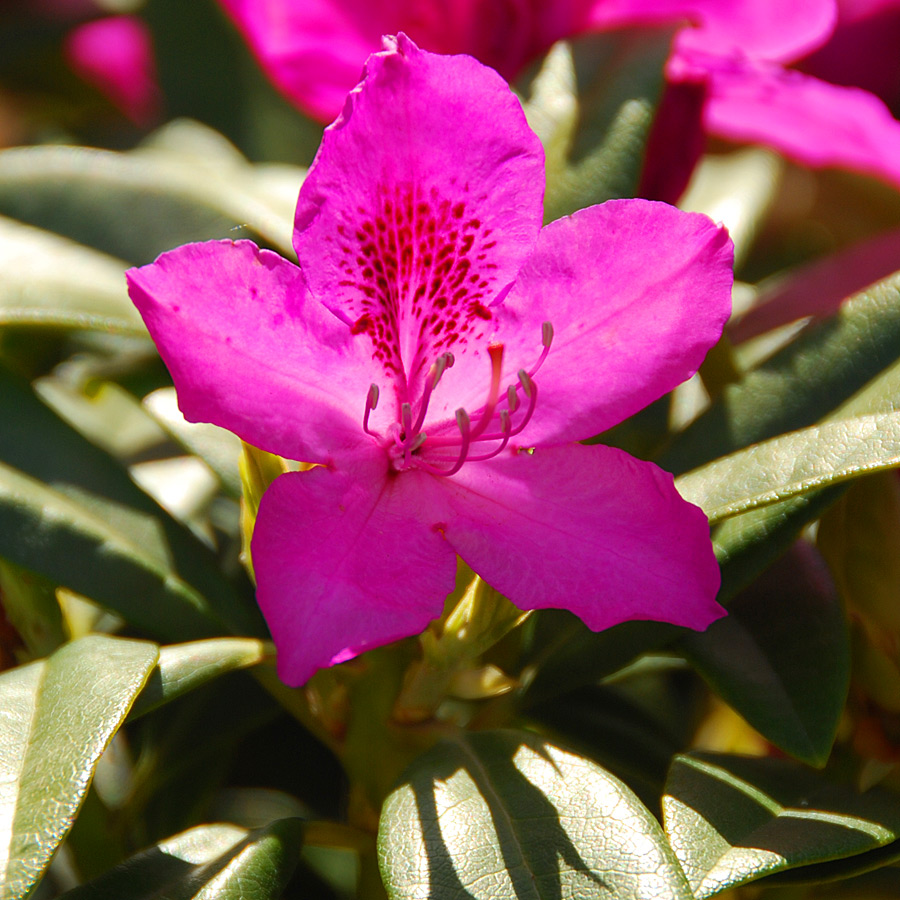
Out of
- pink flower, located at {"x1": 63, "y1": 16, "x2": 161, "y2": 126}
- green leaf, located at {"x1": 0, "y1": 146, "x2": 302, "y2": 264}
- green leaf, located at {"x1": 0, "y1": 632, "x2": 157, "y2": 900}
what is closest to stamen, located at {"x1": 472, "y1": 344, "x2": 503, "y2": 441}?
green leaf, located at {"x1": 0, "y1": 632, "x2": 157, "y2": 900}

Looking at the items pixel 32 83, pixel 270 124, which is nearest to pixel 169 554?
pixel 270 124

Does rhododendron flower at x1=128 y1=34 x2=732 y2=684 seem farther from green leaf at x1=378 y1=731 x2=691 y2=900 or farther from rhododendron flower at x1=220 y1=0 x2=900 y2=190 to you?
rhododendron flower at x1=220 y1=0 x2=900 y2=190

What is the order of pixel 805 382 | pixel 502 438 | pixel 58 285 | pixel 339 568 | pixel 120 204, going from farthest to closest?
1. pixel 120 204
2. pixel 58 285
3. pixel 805 382
4. pixel 502 438
5. pixel 339 568

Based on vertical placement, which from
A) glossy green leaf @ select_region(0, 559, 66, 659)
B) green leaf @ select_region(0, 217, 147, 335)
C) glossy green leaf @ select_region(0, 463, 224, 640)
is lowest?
glossy green leaf @ select_region(0, 559, 66, 659)

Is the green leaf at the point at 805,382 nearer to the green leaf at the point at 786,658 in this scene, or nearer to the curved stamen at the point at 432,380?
the green leaf at the point at 786,658

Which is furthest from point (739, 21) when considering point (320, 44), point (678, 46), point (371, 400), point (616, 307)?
point (371, 400)

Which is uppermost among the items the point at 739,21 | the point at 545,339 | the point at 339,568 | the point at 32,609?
the point at 739,21

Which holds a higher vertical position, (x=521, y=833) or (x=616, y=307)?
(x=616, y=307)

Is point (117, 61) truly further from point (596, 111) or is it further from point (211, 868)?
point (211, 868)
